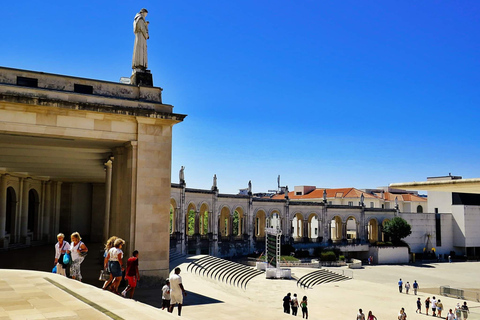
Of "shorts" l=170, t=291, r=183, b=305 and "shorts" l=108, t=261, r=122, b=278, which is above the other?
"shorts" l=108, t=261, r=122, b=278

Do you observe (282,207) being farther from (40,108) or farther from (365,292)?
(40,108)

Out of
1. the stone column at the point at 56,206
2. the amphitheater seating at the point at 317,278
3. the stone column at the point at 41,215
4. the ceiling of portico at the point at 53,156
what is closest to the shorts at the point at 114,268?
the ceiling of portico at the point at 53,156

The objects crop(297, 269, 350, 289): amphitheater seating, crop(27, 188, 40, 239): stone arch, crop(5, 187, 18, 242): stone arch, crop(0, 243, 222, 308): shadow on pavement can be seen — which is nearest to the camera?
crop(0, 243, 222, 308): shadow on pavement

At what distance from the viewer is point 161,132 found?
16641 millimetres

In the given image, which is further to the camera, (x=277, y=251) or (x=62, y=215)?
(x=277, y=251)

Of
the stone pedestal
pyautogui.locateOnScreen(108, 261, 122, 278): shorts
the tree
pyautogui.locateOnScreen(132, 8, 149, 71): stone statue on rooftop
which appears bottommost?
the tree

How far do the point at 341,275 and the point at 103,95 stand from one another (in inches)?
1473

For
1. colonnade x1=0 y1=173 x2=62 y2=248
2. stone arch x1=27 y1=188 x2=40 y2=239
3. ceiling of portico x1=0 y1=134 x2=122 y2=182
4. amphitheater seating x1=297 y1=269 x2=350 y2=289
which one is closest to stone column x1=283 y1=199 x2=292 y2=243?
amphitheater seating x1=297 y1=269 x2=350 y2=289

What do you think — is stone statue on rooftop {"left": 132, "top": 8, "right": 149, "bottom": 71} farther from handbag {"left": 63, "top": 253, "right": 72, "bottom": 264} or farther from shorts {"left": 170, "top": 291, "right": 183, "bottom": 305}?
shorts {"left": 170, "top": 291, "right": 183, "bottom": 305}


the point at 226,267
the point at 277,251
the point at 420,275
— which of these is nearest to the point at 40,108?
the point at 226,267

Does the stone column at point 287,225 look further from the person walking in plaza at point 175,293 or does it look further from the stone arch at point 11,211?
the person walking in plaza at point 175,293

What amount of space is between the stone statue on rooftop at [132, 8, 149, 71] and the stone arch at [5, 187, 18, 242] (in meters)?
17.5

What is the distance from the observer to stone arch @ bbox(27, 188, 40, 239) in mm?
32062

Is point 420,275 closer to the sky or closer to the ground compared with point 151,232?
closer to the ground
